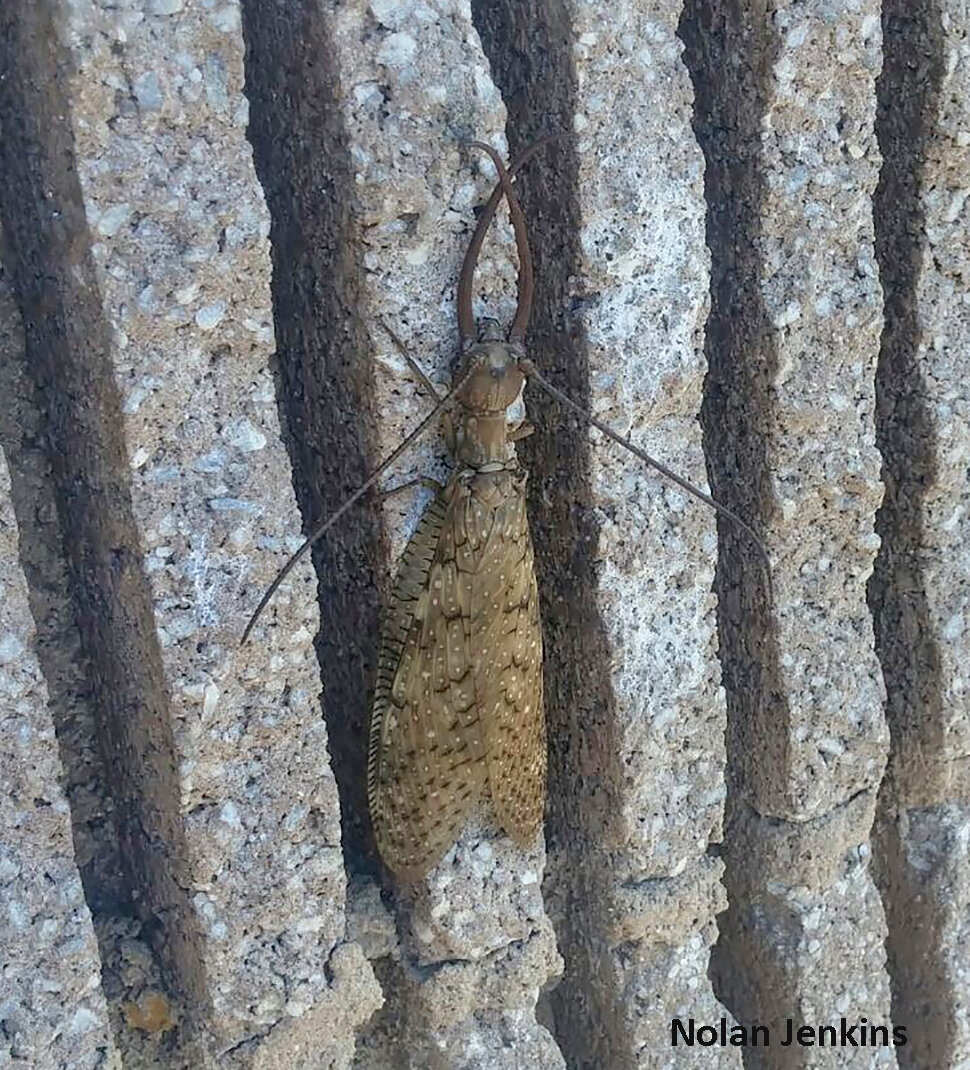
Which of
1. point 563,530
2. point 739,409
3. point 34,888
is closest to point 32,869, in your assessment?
point 34,888

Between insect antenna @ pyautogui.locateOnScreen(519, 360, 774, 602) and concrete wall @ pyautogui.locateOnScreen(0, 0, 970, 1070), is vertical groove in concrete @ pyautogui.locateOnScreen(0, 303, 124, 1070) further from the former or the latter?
insect antenna @ pyautogui.locateOnScreen(519, 360, 774, 602)

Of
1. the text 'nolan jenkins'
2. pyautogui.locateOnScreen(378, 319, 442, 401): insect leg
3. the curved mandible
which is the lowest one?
the text 'nolan jenkins'

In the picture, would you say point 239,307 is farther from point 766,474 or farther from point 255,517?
point 766,474

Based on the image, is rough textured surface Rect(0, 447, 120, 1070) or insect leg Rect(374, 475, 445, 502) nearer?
rough textured surface Rect(0, 447, 120, 1070)

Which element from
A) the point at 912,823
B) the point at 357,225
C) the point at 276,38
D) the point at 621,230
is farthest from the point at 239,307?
the point at 912,823

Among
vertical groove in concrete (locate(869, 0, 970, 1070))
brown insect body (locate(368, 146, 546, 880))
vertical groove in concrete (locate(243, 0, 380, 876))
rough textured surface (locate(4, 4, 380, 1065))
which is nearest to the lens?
rough textured surface (locate(4, 4, 380, 1065))

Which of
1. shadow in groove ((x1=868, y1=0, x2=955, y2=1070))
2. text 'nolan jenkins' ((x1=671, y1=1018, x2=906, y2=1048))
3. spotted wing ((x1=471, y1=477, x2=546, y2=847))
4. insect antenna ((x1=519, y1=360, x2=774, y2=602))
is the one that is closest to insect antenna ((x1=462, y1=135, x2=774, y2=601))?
insect antenna ((x1=519, y1=360, x2=774, y2=602))

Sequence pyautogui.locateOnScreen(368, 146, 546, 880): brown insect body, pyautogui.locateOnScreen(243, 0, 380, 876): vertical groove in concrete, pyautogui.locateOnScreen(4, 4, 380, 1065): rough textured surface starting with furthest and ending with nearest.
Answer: pyautogui.locateOnScreen(368, 146, 546, 880): brown insect body → pyautogui.locateOnScreen(243, 0, 380, 876): vertical groove in concrete → pyautogui.locateOnScreen(4, 4, 380, 1065): rough textured surface

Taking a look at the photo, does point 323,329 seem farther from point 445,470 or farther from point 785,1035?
point 785,1035
